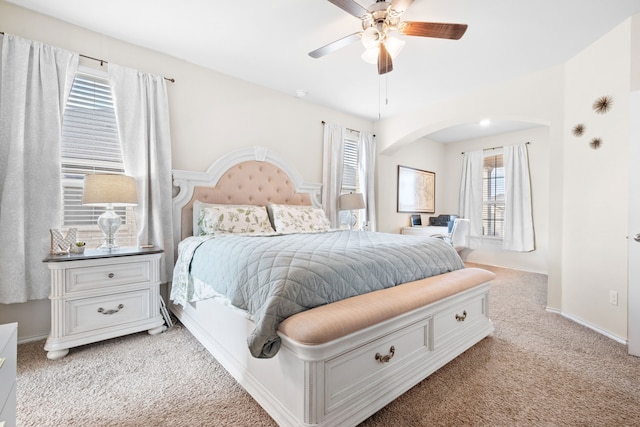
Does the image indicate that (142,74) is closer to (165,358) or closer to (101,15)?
(101,15)

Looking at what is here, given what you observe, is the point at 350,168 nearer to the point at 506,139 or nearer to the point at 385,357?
the point at 506,139

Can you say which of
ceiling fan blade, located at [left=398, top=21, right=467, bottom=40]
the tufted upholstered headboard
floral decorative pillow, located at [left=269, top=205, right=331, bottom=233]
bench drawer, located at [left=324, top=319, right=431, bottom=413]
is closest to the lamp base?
the tufted upholstered headboard

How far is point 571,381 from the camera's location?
170cm

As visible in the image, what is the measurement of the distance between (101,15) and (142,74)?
19.1 inches

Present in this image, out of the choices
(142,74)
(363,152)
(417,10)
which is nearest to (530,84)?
(417,10)

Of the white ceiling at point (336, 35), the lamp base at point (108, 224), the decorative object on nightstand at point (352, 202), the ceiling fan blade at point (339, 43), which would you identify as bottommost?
the lamp base at point (108, 224)

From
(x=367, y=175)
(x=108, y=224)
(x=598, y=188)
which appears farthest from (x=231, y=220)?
(x=598, y=188)

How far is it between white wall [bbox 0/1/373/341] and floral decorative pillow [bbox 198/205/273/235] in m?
0.64

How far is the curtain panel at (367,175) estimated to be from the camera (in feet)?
15.1

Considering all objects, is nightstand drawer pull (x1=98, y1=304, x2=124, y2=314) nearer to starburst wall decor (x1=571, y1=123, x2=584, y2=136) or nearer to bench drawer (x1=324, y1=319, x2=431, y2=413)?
bench drawer (x1=324, y1=319, x2=431, y2=413)

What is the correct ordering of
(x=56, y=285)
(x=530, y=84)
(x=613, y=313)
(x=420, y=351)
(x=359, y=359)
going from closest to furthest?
(x=359, y=359)
(x=420, y=351)
(x=56, y=285)
(x=613, y=313)
(x=530, y=84)

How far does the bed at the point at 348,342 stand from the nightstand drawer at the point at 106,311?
275 mm

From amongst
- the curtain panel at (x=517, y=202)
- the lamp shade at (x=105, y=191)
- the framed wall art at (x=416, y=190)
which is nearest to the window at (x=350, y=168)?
the framed wall art at (x=416, y=190)

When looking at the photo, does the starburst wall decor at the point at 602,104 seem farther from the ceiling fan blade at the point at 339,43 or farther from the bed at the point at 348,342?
A: the ceiling fan blade at the point at 339,43
